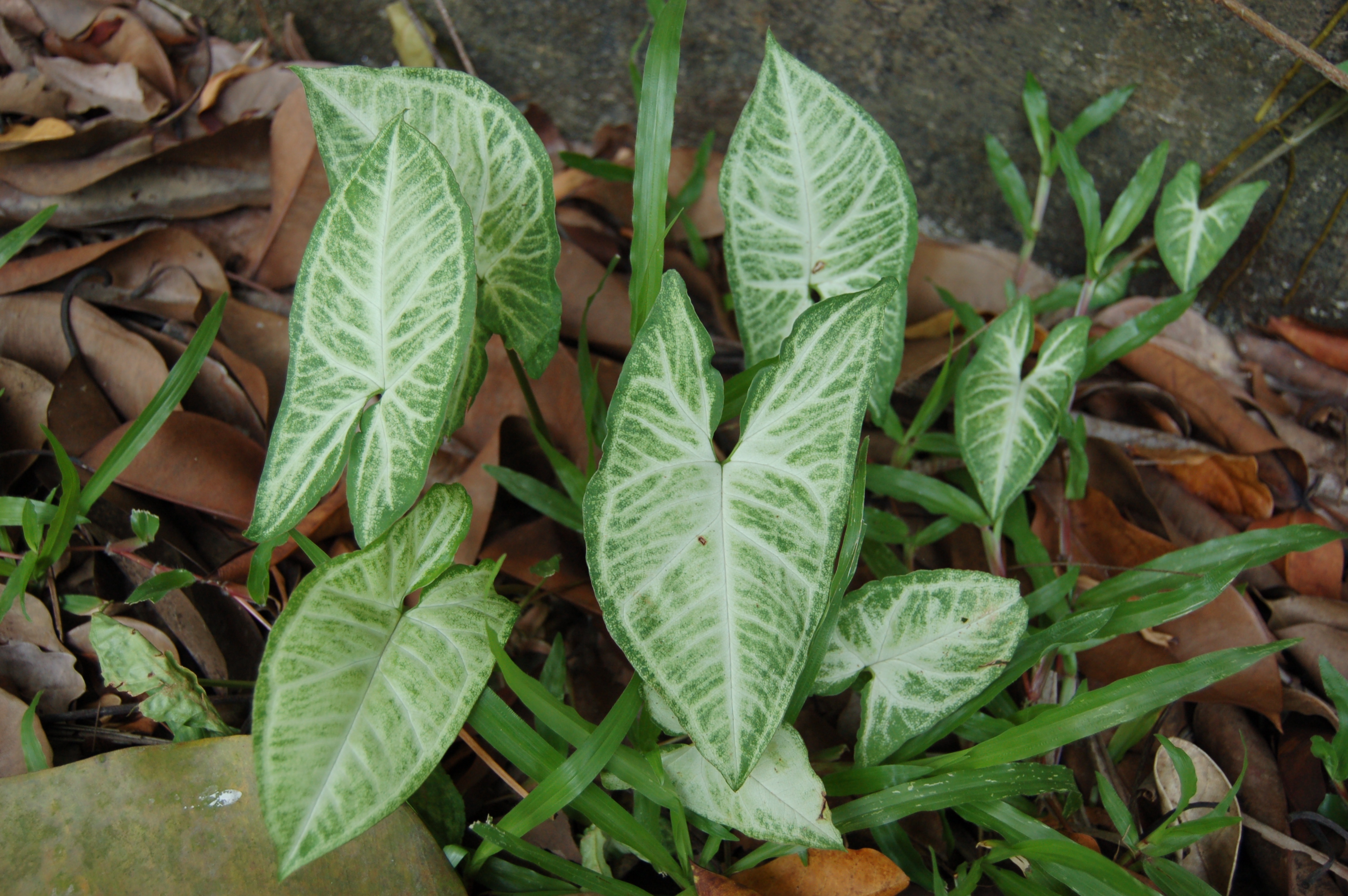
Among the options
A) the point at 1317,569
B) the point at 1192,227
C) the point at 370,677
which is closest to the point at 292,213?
the point at 370,677

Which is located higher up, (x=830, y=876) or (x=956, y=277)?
(x=956, y=277)

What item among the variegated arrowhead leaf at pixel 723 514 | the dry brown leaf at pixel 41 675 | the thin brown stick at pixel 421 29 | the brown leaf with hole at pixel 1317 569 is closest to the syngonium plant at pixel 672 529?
the variegated arrowhead leaf at pixel 723 514

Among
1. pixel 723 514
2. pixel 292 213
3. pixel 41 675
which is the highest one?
pixel 723 514

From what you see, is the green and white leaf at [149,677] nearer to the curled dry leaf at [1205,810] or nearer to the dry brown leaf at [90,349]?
the dry brown leaf at [90,349]

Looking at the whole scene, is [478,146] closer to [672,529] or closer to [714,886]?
[672,529]

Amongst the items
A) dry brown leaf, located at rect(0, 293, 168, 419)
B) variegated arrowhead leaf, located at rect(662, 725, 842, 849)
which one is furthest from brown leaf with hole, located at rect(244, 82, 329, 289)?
variegated arrowhead leaf, located at rect(662, 725, 842, 849)

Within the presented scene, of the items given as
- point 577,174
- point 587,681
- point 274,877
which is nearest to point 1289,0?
point 577,174
